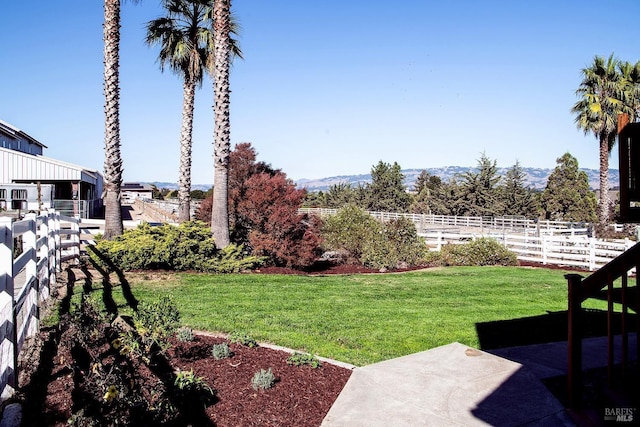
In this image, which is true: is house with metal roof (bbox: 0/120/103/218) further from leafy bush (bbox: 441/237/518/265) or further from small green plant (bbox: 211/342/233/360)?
small green plant (bbox: 211/342/233/360)

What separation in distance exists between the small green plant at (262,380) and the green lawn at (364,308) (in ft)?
→ 4.40

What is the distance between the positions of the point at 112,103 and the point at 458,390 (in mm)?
13506

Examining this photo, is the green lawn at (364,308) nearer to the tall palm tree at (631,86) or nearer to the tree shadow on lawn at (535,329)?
the tree shadow on lawn at (535,329)

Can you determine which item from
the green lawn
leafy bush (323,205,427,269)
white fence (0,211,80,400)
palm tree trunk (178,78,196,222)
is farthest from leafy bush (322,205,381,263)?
white fence (0,211,80,400)

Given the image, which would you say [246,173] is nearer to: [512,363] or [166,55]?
[166,55]

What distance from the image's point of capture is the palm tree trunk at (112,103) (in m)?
14.9

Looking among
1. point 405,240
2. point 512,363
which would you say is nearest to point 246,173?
point 405,240

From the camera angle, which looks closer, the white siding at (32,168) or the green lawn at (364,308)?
the green lawn at (364,308)

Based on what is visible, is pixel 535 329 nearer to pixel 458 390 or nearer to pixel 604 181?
pixel 458 390

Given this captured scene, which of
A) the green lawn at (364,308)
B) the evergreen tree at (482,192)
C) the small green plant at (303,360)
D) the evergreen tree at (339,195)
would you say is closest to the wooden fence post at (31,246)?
the green lawn at (364,308)

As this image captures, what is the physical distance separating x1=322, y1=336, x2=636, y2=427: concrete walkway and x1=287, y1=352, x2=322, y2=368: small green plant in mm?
440

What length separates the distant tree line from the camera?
42.8 meters

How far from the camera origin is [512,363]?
5910 mm

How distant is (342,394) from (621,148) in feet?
12.3
